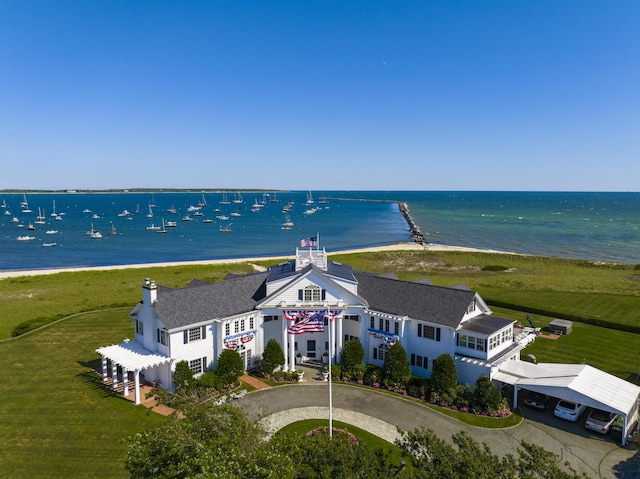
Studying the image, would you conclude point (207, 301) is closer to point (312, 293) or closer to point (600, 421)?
point (312, 293)

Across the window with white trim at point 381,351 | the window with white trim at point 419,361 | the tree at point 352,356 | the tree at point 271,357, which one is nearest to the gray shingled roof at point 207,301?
the tree at point 271,357

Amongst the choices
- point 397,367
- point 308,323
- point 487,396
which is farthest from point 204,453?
point 487,396

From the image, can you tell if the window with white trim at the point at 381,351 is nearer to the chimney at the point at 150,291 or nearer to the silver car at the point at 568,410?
the silver car at the point at 568,410

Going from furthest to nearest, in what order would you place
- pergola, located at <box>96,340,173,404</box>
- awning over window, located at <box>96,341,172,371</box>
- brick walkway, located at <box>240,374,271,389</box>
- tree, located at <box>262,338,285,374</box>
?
1. tree, located at <box>262,338,285,374</box>
2. brick walkway, located at <box>240,374,271,389</box>
3. awning over window, located at <box>96,341,172,371</box>
4. pergola, located at <box>96,340,173,404</box>

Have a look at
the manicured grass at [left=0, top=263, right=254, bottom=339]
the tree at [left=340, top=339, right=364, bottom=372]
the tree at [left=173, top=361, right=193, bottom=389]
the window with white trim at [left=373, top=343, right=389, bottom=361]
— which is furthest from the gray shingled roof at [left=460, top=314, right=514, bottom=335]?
the manicured grass at [left=0, top=263, right=254, bottom=339]

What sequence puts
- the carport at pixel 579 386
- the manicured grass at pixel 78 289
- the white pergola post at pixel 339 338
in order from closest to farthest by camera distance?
the carport at pixel 579 386 → the white pergola post at pixel 339 338 → the manicured grass at pixel 78 289

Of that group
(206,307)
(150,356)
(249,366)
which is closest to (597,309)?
(249,366)

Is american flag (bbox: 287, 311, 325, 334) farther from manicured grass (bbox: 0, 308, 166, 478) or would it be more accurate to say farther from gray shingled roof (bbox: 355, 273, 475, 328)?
manicured grass (bbox: 0, 308, 166, 478)

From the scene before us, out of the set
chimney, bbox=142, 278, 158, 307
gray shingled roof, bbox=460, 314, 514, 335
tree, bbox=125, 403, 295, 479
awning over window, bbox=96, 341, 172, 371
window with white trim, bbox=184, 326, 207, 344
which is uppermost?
chimney, bbox=142, 278, 158, 307
